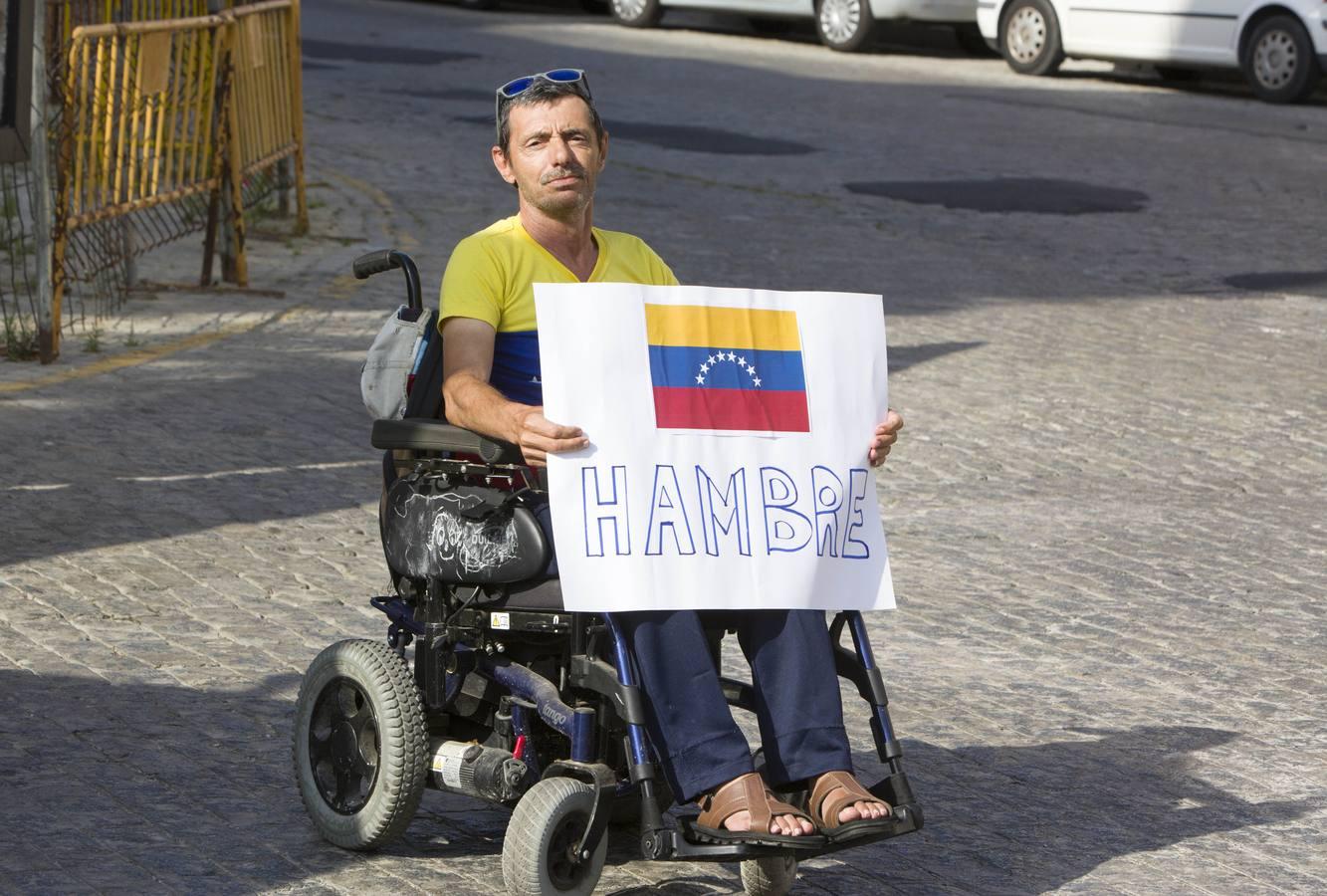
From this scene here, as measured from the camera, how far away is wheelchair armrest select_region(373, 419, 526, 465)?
433cm

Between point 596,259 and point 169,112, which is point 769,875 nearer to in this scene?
point 596,259

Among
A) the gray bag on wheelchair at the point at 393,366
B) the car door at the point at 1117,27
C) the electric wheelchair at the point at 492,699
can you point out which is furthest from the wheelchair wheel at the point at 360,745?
the car door at the point at 1117,27

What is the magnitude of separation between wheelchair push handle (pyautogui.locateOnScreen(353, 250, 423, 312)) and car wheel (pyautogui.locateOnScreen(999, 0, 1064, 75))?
17651 mm

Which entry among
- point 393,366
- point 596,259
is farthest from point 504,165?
point 393,366

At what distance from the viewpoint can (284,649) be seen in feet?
19.7

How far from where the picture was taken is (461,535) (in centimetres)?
445

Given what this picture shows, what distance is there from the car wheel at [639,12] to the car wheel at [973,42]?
3.44 metres

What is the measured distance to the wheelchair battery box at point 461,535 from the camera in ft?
14.3

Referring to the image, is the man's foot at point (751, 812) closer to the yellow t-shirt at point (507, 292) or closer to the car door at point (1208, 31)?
the yellow t-shirt at point (507, 292)

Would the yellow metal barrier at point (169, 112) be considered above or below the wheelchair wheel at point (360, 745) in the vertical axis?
above

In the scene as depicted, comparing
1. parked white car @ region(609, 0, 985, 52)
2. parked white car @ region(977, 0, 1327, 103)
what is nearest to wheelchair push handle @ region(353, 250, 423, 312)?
parked white car @ region(977, 0, 1327, 103)

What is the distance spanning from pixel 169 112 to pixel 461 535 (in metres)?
6.57

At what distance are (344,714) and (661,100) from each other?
1531 cm

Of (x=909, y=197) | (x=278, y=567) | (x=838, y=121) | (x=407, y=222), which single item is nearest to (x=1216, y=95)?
(x=838, y=121)
